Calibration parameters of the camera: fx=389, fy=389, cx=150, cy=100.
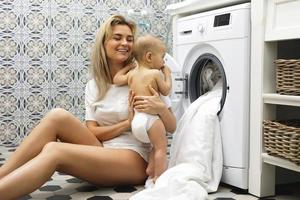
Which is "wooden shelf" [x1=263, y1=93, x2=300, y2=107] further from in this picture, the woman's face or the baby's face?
the woman's face

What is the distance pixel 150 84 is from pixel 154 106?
0.38ft

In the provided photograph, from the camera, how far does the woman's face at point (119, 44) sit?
1.92 meters

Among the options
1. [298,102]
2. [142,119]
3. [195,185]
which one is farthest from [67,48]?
[298,102]

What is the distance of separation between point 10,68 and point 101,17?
31.4 inches

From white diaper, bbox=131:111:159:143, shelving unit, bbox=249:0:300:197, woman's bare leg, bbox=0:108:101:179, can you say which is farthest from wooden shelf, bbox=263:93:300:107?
woman's bare leg, bbox=0:108:101:179

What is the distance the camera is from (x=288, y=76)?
157cm

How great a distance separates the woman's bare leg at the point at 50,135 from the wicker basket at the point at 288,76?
34.6 inches

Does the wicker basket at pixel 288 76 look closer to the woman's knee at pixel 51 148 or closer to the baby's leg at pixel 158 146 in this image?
the baby's leg at pixel 158 146

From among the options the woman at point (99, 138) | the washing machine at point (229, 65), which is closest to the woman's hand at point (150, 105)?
the woman at point (99, 138)

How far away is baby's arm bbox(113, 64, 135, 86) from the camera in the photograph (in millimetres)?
1882

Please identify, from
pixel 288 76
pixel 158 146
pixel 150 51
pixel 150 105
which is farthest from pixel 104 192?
pixel 288 76

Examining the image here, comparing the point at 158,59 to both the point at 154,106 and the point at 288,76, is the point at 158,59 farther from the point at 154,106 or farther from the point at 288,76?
the point at 288,76

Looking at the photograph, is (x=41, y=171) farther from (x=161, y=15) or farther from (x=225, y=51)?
(x=161, y=15)

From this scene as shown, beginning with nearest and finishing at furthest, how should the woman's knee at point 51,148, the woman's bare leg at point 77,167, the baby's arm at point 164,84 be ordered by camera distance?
the woman's bare leg at point 77,167 < the woman's knee at point 51,148 < the baby's arm at point 164,84
